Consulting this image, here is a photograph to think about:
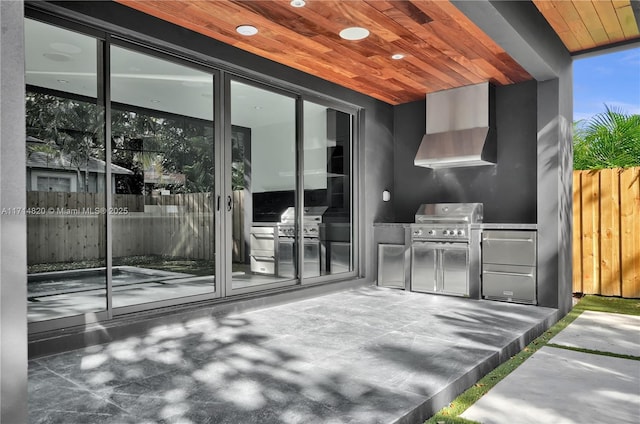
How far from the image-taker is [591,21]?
400 cm

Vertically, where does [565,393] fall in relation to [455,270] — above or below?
below

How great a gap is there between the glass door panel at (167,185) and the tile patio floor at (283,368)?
25.4 inches

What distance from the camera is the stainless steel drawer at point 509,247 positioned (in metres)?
4.77

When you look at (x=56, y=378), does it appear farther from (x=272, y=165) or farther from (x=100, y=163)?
(x=272, y=165)

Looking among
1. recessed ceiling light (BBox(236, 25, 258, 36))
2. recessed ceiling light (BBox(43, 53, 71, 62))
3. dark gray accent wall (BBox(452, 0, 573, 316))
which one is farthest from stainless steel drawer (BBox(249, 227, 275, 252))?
dark gray accent wall (BBox(452, 0, 573, 316))

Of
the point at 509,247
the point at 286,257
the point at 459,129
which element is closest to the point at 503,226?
the point at 509,247

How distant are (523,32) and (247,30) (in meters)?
2.31

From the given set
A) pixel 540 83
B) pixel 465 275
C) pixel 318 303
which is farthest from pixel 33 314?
pixel 540 83

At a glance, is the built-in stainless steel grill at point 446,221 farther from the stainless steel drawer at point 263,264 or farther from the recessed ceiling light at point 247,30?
the recessed ceiling light at point 247,30

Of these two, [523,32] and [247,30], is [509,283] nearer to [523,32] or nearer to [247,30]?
[523,32]

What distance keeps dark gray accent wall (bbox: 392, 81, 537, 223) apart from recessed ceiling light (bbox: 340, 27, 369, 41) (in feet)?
8.11

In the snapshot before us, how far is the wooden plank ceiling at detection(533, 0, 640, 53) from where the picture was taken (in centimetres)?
366

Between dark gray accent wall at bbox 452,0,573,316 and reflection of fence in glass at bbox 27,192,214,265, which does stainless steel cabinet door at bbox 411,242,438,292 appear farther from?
reflection of fence in glass at bbox 27,192,214,265

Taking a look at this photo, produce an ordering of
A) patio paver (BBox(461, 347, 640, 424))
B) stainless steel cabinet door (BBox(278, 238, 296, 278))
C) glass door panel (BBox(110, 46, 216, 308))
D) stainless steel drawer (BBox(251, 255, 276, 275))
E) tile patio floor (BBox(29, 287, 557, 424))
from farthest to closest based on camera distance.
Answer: stainless steel cabinet door (BBox(278, 238, 296, 278)), stainless steel drawer (BBox(251, 255, 276, 275)), glass door panel (BBox(110, 46, 216, 308)), patio paver (BBox(461, 347, 640, 424)), tile patio floor (BBox(29, 287, 557, 424))
